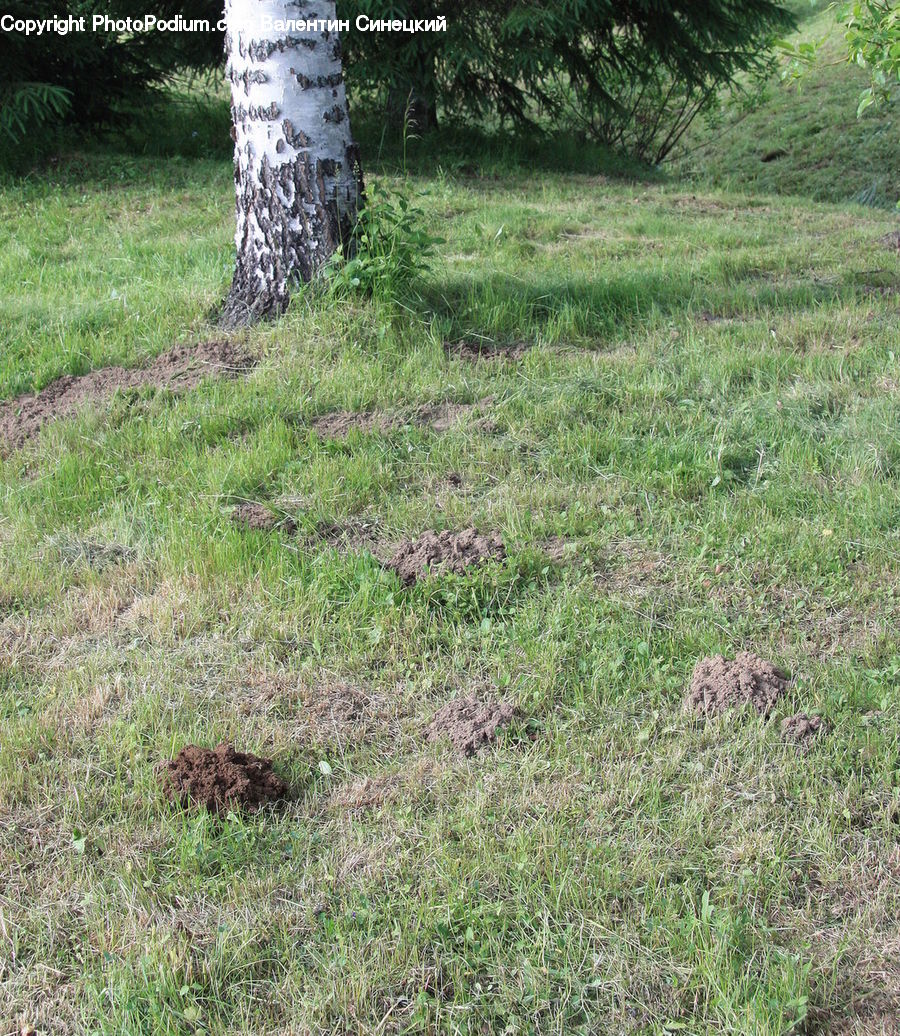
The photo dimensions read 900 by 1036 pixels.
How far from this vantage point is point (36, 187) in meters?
9.30

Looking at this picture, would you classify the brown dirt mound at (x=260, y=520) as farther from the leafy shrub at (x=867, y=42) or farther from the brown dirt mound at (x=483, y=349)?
the leafy shrub at (x=867, y=42)

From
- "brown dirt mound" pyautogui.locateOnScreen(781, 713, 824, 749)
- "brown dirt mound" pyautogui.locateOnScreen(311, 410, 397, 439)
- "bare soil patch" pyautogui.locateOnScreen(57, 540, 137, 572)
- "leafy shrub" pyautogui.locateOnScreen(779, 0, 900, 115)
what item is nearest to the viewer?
"brown dirt mound" pyautogui.locateOnScreen(781, 713, 824, 749)

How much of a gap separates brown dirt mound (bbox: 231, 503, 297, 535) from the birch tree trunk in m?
1.90

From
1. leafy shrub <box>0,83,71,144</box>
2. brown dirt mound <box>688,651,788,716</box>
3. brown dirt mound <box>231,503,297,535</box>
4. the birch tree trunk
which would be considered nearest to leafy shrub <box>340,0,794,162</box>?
leafy shrub <box>0,83,71,144</box>

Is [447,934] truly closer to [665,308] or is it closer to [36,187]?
[665,308]

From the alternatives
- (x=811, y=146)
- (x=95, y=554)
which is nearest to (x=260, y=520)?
(x=95, y=554)

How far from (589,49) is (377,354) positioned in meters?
8.33

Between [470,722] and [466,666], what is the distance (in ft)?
1.01

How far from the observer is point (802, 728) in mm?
2953

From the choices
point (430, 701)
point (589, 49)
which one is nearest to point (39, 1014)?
point (430, 701)

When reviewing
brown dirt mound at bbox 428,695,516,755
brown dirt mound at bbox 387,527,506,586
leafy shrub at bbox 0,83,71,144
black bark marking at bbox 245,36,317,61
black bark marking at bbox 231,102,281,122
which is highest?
leafy shrub at bbox 0,83,71,144

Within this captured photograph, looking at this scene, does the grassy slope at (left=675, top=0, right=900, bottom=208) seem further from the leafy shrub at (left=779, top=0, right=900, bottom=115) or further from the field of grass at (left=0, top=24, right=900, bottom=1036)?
the field of grass at (left=0, top=24, right=900, bottom=1036)

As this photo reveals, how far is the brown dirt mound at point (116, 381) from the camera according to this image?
194 inches

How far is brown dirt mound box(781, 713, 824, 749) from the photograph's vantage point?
2941mm
